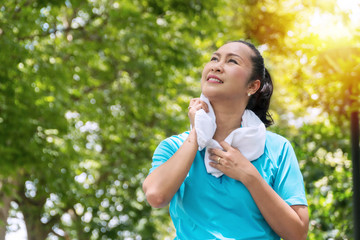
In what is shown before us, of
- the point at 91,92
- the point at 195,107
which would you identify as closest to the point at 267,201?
the point at 195,107

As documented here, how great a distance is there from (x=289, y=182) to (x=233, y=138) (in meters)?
0.29

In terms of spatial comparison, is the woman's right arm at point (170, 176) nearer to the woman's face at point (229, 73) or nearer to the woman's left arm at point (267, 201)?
the woman's left arm at point (267, 201)

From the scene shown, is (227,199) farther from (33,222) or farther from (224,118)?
(33,222)

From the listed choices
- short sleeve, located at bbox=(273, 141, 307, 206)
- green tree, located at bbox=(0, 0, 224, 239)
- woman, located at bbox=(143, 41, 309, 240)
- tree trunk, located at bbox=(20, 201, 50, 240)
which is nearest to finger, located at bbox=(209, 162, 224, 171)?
woman, located at bbox=(143, 41, 309, 240)

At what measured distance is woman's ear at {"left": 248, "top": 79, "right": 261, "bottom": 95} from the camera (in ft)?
8.23

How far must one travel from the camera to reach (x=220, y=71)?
2.36 meters

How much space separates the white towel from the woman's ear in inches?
8.5

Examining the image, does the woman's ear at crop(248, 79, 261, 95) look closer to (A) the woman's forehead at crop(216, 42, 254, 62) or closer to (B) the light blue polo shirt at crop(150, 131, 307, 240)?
(A) the woman's forehead at crop(216, 42, 254, 62)

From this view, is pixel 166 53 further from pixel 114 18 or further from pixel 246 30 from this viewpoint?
pixel 246 30

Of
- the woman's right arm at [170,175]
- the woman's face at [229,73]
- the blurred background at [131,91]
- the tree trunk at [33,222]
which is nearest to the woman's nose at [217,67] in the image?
the woman's face at [229,73]

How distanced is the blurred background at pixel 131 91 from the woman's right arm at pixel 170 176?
8.41 ft

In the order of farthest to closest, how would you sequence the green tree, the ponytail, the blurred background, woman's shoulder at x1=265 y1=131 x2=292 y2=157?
1. the green tree
2. the blurred background
3. the ponytail
4. woman's shoulder at x1=265 y1=131 x2=292 y2=157

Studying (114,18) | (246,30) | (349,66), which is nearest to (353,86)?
(349,66)

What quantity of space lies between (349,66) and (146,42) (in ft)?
20.8
